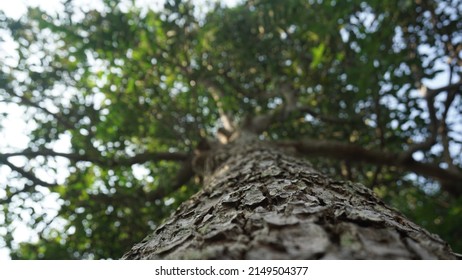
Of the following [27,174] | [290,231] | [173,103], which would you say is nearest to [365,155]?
[173,103]

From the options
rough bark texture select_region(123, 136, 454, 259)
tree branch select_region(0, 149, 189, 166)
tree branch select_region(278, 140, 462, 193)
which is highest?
tree branch select_region(0, 149, 189, 166)

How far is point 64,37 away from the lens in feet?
17.8

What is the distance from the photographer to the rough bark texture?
3.11 ft

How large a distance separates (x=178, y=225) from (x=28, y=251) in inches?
225

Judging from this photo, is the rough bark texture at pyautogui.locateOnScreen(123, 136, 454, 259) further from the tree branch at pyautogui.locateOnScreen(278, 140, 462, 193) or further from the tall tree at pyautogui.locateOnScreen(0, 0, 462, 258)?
the tree branch at pyautogui.locateOnScreen(278, 140, 462, 193)

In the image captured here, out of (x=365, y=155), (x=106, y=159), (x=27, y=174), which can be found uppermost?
(x=27, y=174)

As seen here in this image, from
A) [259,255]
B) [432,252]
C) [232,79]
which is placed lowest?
[432,252]

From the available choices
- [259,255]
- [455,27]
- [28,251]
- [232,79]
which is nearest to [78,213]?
[28,251]

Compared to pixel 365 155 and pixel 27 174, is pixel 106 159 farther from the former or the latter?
pixel 365 155

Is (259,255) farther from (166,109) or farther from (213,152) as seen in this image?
(166,109)

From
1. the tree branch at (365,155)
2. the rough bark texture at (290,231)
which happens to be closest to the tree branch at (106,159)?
the tree branch at (365,155)

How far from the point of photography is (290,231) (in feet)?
3.44

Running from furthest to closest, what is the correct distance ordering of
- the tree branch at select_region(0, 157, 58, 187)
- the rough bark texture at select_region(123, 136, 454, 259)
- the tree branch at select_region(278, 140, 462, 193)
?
1. the tree branch at select_region(278, 140, 462, 193)
2. the tree branch at select_region(0, 157, 58, 187)
3. the rough bark texture at select_region(123, 136, 454, 259)

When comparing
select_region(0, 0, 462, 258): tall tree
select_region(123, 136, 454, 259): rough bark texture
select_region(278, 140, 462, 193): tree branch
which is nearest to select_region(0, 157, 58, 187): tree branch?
select_region(0, 0, 462, 258): tall tree
